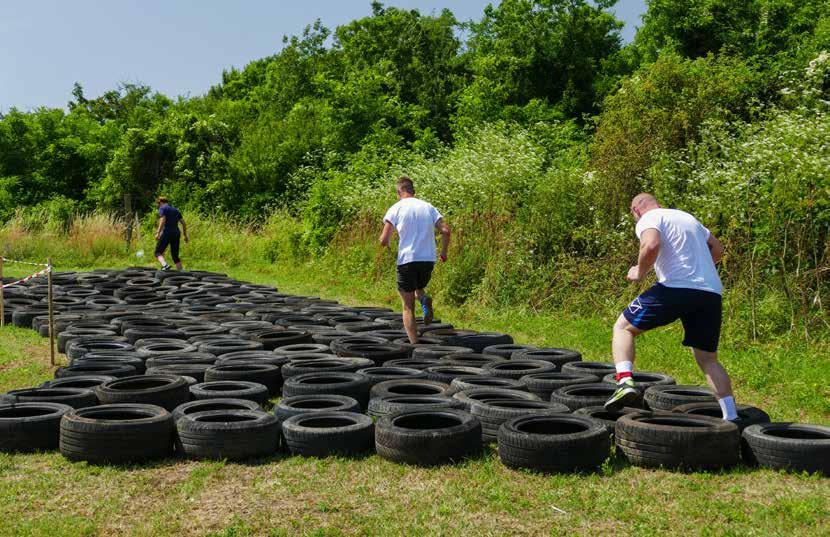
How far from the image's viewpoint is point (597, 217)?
14719 mm

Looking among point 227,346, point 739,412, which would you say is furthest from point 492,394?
point 227,346

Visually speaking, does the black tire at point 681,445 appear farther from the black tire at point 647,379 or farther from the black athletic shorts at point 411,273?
the black athletic shorts at point 411,273

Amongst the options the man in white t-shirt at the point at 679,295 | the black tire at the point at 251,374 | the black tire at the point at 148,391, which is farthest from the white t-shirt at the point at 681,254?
the black tire at the point at 148,391

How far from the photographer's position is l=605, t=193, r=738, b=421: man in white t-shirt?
613 centimetres

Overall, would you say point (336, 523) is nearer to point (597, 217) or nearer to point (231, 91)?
point (597, 217)

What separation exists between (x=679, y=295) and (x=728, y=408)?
36.0 inches

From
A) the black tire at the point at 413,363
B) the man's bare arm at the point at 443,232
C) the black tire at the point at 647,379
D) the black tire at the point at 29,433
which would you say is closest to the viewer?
the black tire at the point at 29,433

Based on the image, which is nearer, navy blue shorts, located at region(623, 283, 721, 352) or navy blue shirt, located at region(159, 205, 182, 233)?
navy blue shorts, located at region(623, 283, 721, 352)

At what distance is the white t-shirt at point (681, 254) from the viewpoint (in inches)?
242

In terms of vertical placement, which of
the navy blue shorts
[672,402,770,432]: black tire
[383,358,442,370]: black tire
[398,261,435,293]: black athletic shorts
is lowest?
[672,402,770,432]: black tire

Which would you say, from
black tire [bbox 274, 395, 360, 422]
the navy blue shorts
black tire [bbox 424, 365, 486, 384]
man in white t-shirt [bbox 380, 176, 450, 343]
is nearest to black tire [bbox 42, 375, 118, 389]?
black tire [bbox 274, 395, 360, 422]

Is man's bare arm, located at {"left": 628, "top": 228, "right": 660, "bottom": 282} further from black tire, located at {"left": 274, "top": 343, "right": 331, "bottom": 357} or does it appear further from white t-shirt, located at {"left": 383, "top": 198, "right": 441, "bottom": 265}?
black tire, located at {"left": 274, "top": 343, "right": 331, "bottom": 357}

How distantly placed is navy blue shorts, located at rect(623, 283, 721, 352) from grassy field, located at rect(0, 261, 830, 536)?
106 centimetres

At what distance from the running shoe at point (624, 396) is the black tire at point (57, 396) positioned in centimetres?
433
